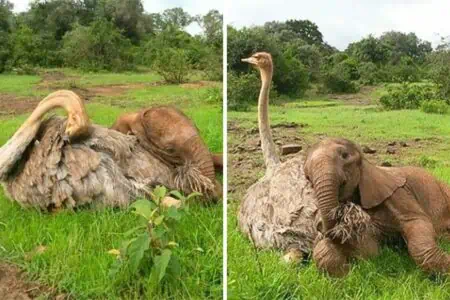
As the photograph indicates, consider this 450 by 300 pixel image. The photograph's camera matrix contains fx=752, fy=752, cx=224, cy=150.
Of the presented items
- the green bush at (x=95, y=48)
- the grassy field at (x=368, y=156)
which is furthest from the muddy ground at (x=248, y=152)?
the green bush at (x=95, y=48)

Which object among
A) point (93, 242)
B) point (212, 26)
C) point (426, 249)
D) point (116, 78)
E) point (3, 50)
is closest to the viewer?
point (426, 249)

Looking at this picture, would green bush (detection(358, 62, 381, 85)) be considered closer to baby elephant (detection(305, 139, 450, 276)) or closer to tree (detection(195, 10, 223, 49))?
baby elephant (detection(305, 139, 450, 276))

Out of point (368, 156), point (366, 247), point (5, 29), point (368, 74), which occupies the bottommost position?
point (366, 247)

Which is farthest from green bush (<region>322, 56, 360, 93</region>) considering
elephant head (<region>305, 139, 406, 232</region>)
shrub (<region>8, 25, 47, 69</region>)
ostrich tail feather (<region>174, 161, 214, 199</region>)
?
shrub (<region>8, 25, 47, 69</region>)

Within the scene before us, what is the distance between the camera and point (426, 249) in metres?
1.81

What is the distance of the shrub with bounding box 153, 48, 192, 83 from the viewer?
2.26 meters

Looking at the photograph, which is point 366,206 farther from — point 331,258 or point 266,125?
point 266,125

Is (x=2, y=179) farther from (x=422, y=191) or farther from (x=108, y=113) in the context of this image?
(x=422, y=191)

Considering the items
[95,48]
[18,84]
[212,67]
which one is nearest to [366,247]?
[212,67]

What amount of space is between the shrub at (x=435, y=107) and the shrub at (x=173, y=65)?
0.73m

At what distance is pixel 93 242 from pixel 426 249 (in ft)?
2.77

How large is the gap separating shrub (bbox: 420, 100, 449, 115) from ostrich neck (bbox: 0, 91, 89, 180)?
3.06 feet

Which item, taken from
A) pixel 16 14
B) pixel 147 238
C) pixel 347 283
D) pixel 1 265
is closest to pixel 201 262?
pixel 147 238

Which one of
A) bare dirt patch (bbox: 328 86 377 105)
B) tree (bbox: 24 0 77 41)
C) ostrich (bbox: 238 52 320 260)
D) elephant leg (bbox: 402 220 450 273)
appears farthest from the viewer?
tree (bbox: 24 0 77 41)
